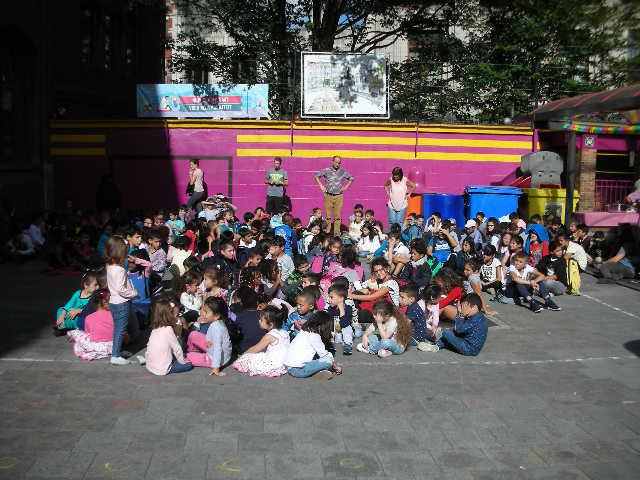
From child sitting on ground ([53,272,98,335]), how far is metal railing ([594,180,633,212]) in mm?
14124

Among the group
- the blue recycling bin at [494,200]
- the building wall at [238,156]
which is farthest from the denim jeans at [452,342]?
the building wall at [238,156]

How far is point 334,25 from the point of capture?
25.5m

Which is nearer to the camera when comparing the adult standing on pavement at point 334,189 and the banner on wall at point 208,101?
the adult standing on pavement at point 334,189

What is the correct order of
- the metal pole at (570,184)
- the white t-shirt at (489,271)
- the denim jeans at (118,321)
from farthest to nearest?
1. the metal pole at (570,184)
2. the white t-shirt at (489,271)
3. the denim jeans at (118,321)

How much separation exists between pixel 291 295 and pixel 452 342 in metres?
2.55

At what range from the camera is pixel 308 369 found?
27.3ft

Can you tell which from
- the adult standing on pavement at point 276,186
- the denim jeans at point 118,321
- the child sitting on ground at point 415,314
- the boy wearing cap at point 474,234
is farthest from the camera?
the adult standing on pavement at point 276,186

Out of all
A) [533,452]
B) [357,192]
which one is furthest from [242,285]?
[357,192]

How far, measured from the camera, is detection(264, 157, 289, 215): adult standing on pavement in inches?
722

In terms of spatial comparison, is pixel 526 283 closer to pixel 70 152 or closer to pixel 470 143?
pixel 470 143

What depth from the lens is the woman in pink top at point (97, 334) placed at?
8.88 meters

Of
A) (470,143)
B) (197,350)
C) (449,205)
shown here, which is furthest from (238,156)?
(197,350)

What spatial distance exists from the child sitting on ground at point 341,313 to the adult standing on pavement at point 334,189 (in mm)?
7813

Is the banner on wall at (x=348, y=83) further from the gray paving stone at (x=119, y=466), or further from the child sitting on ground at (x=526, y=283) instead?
the gray paving stone at (x=119, y=466)
